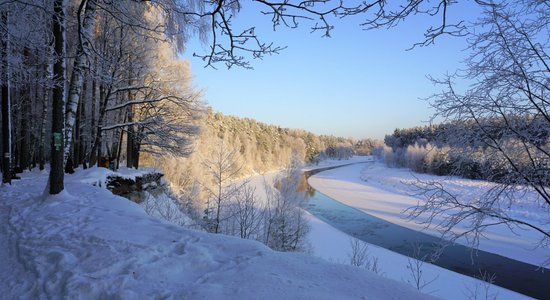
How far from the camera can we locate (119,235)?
4.45m

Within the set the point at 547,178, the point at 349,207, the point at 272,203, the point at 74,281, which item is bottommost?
the point at 349,207

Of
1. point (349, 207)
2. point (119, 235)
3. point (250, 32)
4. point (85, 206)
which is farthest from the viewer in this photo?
point (349, 207)

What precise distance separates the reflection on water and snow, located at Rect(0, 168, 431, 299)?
4.63 m

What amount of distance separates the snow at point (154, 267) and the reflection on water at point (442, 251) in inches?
182

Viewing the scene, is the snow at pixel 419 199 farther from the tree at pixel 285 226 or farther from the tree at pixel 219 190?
the tree at pixel 219 190

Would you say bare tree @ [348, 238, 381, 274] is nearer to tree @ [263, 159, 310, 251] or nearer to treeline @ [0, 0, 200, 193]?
tree @ [263, 159, 310, 251]

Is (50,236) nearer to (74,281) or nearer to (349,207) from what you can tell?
(74,281)

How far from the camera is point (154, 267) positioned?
349 cm

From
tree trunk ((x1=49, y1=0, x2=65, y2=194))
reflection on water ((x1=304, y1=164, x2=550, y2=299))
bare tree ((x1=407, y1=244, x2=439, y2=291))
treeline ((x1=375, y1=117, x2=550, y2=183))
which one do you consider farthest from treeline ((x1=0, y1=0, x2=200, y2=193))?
reflection on water ((x1=304, y1=164, x2=550, y2=299))

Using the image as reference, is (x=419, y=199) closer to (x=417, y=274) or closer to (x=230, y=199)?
(x=417, y=274)

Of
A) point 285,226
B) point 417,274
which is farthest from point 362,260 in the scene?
point 285,226

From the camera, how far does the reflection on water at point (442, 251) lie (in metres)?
12.8

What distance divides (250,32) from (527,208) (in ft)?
81.1

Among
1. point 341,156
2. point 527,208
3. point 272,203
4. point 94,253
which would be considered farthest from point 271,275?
point 341,156
